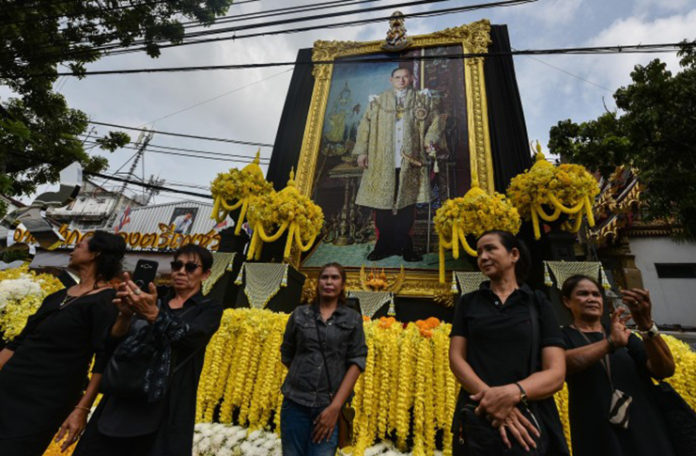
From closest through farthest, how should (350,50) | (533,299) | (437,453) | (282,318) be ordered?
(533,299), (437,453), (282,318), (350,50)

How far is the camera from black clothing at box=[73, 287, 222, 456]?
4.06 ft

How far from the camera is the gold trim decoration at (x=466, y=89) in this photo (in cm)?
715

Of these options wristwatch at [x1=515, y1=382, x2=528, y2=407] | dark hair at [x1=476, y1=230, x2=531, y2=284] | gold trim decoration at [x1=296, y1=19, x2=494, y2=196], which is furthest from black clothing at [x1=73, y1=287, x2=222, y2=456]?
gold trim decoration at [x1=296, y1=19, x2=494, y2=196]

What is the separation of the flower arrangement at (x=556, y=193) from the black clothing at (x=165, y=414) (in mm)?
5394

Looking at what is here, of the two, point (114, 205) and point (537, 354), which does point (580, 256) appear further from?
point (114, 205)

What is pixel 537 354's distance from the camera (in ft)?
3.93

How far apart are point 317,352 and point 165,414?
0.76 m

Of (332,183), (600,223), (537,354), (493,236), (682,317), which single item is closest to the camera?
(537,354)

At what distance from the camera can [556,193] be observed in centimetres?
503

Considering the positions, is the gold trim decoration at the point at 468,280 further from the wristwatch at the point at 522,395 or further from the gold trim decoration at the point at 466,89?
the wristwatch at the point at 522,395

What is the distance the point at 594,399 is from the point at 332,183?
6855mm

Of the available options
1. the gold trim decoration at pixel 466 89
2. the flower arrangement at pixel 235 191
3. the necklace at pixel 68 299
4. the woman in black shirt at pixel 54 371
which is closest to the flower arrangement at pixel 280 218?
the flower arrangement at pixel 235 191

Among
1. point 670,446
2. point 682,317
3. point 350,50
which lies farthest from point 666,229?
point 670,446

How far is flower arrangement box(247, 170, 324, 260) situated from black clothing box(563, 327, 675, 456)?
15.2 ft
